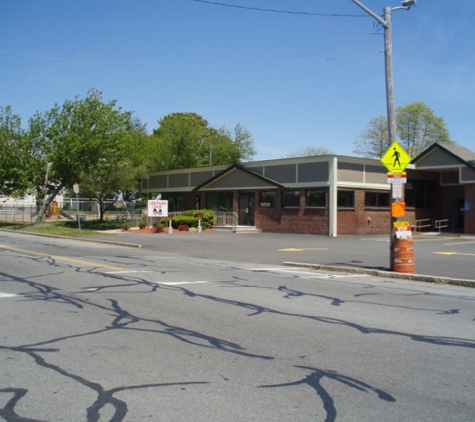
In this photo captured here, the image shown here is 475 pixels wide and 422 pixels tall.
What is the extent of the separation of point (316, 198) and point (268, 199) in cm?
386

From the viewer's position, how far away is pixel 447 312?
8.99 meters

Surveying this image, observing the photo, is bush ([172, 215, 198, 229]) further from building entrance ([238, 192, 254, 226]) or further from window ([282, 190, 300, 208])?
window ([282, 190, 300, 208])

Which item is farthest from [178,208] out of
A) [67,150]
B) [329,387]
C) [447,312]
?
[329,387]

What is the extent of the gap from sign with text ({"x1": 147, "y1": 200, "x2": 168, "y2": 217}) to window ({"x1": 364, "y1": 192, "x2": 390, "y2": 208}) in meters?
12.8

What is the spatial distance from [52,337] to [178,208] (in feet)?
120

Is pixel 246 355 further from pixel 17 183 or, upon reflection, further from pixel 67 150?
pixel 17 183

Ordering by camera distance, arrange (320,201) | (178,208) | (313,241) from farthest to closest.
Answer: (178,208)
(320,201)
(313,241)

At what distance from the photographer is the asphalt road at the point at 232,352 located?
4617 millimetres

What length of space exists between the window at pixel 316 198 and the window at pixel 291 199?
2.41 feet

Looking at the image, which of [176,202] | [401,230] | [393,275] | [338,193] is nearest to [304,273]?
[393,275]

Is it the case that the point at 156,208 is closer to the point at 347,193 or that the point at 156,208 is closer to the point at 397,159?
the point at 347,193

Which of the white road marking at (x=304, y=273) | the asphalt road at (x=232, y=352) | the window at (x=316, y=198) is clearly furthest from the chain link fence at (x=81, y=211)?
the asphalt road at (x=232, y=352)

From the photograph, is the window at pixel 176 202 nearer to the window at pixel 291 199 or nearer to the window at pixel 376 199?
the window at pixel 291 199

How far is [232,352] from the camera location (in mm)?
6293
